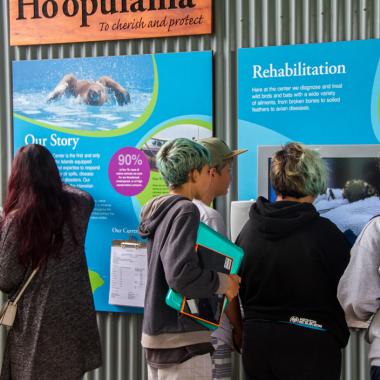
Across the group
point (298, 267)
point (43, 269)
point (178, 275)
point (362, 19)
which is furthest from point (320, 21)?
point (43, 269)

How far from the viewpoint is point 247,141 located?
12.0 ft

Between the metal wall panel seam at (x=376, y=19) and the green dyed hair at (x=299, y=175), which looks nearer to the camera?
the green dyed hair at (x=299, y=175)

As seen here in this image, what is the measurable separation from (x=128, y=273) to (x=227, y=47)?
4.90 ft

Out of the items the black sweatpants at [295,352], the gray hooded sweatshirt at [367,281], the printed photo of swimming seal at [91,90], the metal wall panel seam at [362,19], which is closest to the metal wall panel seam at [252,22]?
the metal wall panel seam at [362,19]

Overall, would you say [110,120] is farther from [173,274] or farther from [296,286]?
[296,286]

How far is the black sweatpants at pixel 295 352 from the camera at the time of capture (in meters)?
2.52

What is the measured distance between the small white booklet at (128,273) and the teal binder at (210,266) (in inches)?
53.4

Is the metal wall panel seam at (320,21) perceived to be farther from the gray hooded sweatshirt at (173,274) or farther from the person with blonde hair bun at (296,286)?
the gray hooded sweatshirt at (173,274)

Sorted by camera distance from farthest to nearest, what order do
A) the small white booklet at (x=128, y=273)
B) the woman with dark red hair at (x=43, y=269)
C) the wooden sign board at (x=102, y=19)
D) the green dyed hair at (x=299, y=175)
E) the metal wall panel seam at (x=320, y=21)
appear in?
the small white booklet at (x=128, y=273) → the wooden sign board at (x=102, y=19) → the metal wall panel seam at (x=320, y=21) → the woman with dark red hair at (x=43, y=269) → the green dyed hair at (x=299, y=175)

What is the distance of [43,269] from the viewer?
112 inches

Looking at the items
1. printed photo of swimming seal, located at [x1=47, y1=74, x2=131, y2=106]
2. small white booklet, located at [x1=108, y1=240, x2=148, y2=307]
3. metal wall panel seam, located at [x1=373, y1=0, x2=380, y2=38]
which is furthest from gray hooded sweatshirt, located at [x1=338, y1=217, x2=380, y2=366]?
printed photo of swimming seal, located at [x1=47, y1=74, x2=131, y2=106]

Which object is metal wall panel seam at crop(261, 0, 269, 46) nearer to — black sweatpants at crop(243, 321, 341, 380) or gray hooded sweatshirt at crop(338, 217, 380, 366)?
gray hooded sweatshirt at crop(338, 217, 380, 366)

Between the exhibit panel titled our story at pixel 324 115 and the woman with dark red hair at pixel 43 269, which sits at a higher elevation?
the exhibit panel titled our story at pixel 324 115

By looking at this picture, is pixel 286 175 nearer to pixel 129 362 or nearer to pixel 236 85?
pixel 236 85
